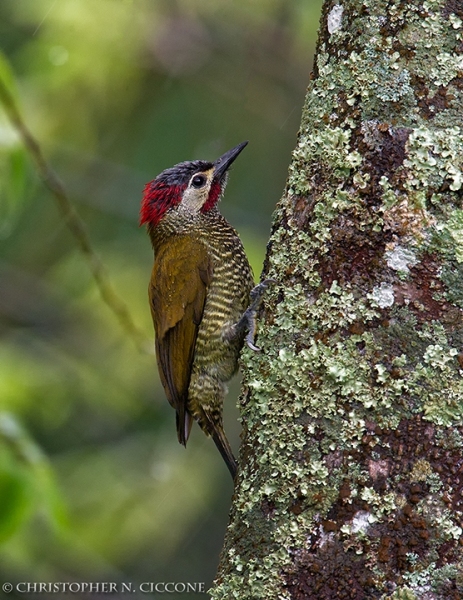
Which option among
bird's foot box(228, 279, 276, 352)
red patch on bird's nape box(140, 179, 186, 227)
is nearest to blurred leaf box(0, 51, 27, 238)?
bird's foot box(228, 279, 276, 352)

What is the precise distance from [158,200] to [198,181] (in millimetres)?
209

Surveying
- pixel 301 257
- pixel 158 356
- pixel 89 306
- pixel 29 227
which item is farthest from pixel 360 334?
pixel 29 227

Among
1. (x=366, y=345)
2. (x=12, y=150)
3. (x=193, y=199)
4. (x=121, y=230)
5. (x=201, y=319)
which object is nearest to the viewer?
(x=366, y=345)

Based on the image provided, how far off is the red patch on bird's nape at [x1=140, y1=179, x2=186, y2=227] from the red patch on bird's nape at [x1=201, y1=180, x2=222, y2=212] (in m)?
0.12

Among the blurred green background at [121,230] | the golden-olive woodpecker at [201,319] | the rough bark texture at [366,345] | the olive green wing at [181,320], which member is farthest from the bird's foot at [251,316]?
the blurred green background at [121,230]

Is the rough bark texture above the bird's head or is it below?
below

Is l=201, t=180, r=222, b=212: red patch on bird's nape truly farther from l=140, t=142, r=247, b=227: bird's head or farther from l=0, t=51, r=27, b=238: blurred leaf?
l=0, t=51, r=27, b=238: blurred leaf

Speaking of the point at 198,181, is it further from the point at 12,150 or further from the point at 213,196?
the point at 12,150

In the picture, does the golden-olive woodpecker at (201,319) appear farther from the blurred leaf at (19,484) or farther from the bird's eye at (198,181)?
the blurred leaf at (19,484)

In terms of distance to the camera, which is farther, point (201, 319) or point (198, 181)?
point (198, 181)

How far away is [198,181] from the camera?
12.7ft

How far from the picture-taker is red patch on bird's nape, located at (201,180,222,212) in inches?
151

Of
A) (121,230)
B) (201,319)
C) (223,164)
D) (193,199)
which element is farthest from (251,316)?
(121,230)

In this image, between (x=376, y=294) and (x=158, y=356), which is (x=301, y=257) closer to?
(x=376, y=294)
